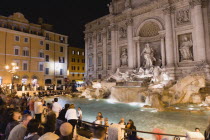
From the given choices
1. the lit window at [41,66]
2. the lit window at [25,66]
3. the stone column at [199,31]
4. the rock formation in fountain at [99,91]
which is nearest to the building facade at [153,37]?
the stone column at [199,31]

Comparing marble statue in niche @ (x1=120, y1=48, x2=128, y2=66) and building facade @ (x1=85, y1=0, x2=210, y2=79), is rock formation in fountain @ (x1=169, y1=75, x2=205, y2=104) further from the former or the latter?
marble statue in niche @ (x1=120, y1=48, x2=128, y2=66)

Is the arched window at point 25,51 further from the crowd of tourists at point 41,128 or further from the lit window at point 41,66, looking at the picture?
the crowd of tourists at point 41,128

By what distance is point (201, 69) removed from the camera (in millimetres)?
15867

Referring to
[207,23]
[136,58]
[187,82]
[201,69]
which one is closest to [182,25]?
[207,23]

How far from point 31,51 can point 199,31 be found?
94.1 ft

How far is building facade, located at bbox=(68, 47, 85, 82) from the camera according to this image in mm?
42259

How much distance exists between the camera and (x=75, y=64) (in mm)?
43625

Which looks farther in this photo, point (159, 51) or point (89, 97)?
point (159, 51)

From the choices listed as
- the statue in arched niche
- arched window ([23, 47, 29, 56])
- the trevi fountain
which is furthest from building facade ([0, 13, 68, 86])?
the statue in arched niche

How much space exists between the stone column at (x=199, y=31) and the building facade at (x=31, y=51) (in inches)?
936

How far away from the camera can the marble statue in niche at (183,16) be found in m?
18.3

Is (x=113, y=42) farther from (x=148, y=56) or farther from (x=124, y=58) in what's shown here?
(x=148, y=56)

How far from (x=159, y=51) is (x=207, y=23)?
6464 millimetres

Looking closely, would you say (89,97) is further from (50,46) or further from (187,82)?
(50,46)
